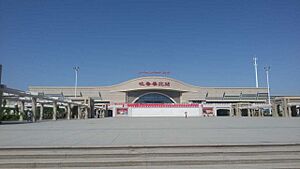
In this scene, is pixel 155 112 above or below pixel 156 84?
below

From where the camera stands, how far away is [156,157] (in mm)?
5730

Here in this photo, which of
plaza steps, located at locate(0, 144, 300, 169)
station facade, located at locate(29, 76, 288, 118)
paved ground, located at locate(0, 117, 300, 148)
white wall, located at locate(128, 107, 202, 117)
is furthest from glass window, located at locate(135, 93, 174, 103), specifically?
plaza steps, located at locate(0, 144, 300, 169)

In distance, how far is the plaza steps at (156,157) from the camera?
549 centimetres

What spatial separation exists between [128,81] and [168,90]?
14.2 metres

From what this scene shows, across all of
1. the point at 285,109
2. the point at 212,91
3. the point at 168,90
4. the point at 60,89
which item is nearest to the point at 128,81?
the point at 168,90

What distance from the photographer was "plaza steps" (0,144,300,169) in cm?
549

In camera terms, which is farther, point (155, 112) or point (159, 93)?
point (159, 93)

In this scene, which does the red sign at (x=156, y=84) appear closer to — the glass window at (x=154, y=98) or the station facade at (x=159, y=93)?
the station facade at (x=159, y=93)

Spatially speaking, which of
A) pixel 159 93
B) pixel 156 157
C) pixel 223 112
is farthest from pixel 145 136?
pixel 159 93

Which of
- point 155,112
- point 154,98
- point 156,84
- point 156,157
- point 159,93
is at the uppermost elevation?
point 156,84

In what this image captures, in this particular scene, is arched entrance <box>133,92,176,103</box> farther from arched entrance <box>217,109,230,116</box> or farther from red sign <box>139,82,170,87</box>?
arched entrance <box>217,109,230,116</box>

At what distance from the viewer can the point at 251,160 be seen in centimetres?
561

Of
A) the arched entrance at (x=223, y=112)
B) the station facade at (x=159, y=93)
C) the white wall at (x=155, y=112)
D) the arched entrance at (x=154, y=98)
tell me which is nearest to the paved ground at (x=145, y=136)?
the white wall at (x=155, y=112)

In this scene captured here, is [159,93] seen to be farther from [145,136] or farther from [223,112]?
[145,136]
